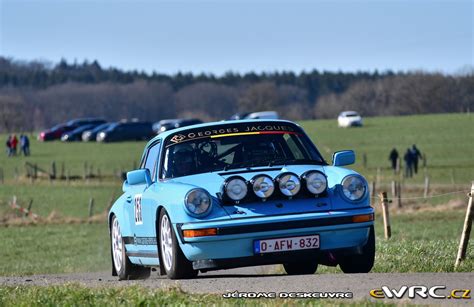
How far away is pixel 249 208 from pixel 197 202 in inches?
19.2

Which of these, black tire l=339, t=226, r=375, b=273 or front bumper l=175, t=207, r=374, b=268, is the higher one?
front bumper l=175, t=207, r=374, b=268

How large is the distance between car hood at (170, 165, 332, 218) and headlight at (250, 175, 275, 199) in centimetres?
8

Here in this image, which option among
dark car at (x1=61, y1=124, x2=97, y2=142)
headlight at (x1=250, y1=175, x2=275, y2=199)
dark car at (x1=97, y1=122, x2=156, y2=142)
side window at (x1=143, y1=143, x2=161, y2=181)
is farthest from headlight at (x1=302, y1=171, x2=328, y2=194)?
dark car at (x1=61, y1=124, x2=97, y2=142)

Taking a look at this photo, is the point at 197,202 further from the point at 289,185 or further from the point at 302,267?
the point at 302,267

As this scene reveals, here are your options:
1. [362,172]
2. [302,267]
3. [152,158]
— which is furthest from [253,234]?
[362,172]

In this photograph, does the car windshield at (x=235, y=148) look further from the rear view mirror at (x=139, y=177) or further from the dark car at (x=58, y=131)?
the dark car at (x=58, y=131)

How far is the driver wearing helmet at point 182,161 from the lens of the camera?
493 inches

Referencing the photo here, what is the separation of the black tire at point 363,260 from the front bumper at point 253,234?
0.40 m

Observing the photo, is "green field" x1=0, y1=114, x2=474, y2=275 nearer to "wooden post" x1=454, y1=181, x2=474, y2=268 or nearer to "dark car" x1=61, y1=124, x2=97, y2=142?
"wooden post" x1=454, y1=181, x2=474, y2=268

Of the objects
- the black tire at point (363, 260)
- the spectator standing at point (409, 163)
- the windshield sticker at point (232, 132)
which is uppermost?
the windshield sticker at point (232, 132)

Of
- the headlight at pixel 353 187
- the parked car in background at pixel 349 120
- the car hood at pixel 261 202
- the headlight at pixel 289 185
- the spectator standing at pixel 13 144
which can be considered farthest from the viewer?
the parked car in background at pixel 349 120

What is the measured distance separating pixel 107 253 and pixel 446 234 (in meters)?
8.53

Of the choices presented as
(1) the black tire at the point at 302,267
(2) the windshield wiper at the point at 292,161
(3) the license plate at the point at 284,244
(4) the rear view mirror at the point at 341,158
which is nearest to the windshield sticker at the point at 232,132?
(2) the windshield wiper at the point at 292,161

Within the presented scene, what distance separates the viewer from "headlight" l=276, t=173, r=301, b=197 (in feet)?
37.8
